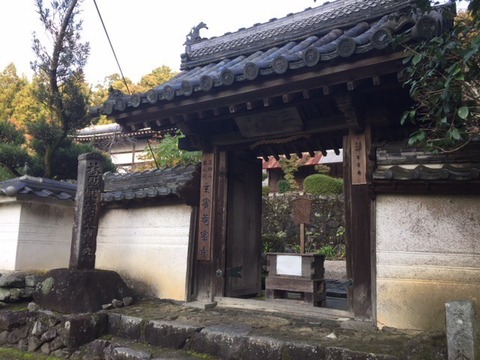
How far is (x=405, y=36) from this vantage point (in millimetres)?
3740

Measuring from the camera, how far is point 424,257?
179 inches

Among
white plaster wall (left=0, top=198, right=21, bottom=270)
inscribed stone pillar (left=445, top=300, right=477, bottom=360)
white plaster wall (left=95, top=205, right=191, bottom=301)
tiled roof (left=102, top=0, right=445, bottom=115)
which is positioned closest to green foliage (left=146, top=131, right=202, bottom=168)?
tiled roof (left=102, top=0, right=445, bottom=115)

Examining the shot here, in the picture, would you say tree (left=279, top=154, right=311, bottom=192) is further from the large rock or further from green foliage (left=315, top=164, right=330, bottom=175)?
the large rock

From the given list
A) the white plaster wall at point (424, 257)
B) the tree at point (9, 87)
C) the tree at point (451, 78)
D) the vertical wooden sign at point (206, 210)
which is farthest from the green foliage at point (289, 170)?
the tree at point (451, 78)

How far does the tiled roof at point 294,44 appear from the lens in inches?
161

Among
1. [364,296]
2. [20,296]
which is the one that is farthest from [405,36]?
[20,296]

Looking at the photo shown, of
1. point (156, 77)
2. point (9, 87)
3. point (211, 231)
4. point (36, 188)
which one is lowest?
point (211, 231)

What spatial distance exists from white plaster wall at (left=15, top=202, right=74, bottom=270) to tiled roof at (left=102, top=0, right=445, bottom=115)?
2951 mm

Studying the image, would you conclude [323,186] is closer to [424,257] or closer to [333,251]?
[333,251]

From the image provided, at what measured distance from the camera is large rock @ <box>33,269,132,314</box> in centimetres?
552

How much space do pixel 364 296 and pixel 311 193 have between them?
15207 millimetres

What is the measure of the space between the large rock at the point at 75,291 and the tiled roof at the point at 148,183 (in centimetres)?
147

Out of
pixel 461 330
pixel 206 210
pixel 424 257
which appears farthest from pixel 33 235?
pixel 461 330

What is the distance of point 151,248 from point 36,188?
8.87 ft
